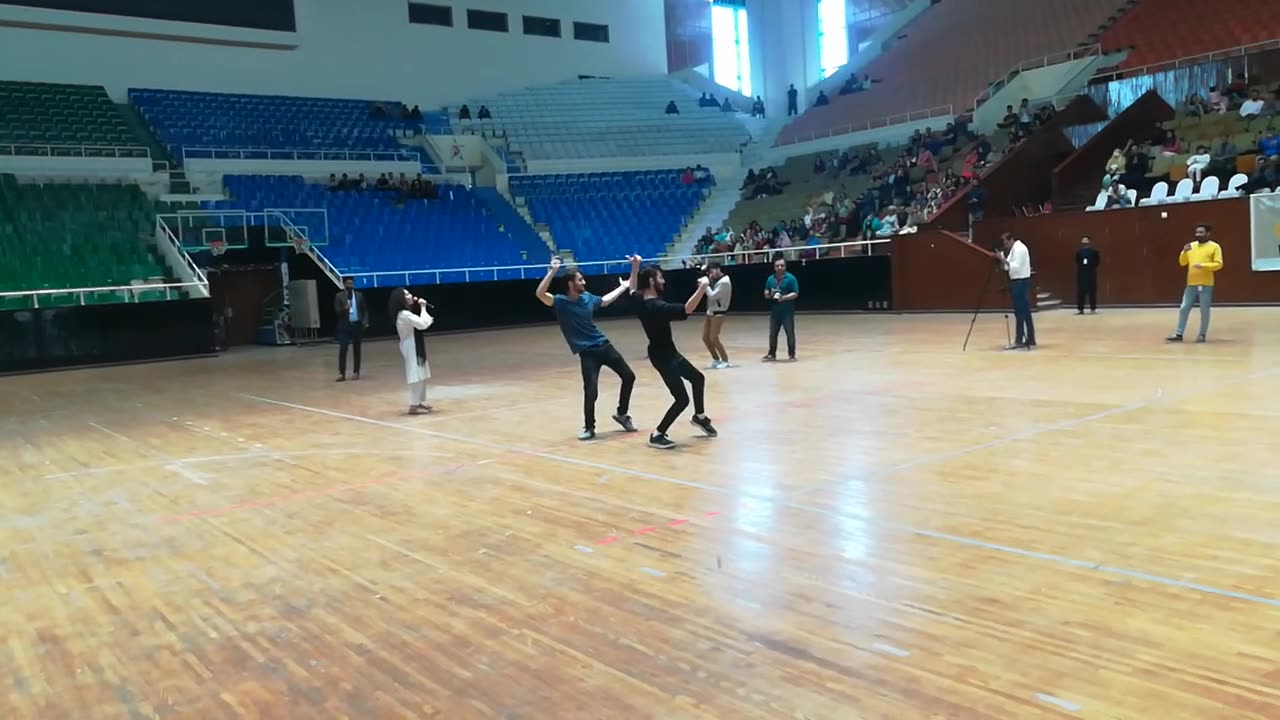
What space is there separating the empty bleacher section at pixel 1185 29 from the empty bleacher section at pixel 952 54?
1424mm

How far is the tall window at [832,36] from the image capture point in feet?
129

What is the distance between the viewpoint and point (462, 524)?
19.8 feet

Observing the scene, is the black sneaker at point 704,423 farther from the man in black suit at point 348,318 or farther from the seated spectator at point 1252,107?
the seated spectator at point 1252,107

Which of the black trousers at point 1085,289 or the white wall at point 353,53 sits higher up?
the white wall at point 353,53

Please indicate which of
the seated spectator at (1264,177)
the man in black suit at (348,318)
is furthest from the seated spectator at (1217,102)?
the man in black suit at (348,318)

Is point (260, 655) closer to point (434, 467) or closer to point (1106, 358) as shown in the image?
point (434, 467)

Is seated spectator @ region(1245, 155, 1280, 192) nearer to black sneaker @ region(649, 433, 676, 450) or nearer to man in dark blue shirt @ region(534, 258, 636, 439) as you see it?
man in dark blue shirt @ region(534, 258, 636, 439)

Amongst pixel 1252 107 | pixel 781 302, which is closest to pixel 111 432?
pixel 781 302

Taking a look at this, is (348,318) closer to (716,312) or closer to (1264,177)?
(716,312)

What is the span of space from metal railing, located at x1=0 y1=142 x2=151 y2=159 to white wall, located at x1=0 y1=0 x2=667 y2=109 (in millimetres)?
4186

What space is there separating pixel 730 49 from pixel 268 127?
20.0 metres

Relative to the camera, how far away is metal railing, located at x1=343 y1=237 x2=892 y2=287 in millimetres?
26031

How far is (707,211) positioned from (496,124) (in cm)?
813

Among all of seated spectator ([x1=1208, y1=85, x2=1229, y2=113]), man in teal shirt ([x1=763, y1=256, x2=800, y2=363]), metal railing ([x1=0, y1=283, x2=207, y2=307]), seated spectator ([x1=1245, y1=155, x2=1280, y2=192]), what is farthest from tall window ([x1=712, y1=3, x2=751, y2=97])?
man in teal shirt ([x1=763, y1=256, x2=800, y2=363])
